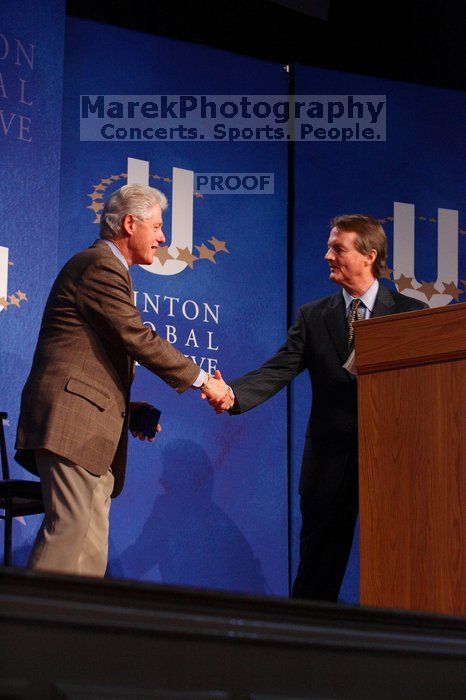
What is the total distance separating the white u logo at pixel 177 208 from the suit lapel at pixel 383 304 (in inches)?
48.8

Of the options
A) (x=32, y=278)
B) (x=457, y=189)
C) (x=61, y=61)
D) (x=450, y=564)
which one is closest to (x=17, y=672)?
(x=450, y=564)

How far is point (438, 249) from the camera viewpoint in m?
5.08

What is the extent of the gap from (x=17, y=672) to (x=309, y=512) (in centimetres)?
274

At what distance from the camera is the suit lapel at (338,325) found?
3.66 meters

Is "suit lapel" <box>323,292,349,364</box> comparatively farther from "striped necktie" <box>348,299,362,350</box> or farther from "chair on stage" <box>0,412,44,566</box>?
"chair on stage" <box>0,412,44,566</box>

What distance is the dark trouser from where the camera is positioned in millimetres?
3475

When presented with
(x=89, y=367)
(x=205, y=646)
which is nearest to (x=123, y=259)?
(x=89, y=367)

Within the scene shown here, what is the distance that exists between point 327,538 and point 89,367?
1.10 m

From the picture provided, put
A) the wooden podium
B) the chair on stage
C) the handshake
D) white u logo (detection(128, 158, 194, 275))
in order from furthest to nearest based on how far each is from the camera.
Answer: white u logo (detection(128, 158, 194, 275))
the chair on stage
the handshake
the wooden podium

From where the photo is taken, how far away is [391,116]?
5.10m

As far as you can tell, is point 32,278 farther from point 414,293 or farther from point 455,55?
point 455,55

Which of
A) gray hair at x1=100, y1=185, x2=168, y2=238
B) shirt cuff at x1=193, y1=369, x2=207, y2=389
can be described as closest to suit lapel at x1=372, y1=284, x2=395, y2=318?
shirt cuff at x1=193, y1=369, x2=207, y2=389

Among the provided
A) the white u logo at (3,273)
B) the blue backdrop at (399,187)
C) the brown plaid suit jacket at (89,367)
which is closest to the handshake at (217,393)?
the brown plaid suit jacket at (89,367)

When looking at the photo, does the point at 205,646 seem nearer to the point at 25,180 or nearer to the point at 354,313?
the point at 354,313
